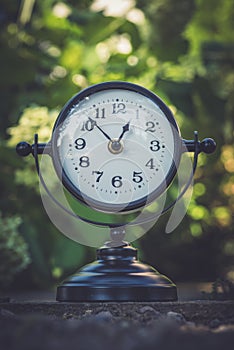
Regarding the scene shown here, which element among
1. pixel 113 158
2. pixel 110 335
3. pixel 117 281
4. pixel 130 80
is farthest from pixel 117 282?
pixel 130 80

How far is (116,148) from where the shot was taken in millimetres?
1728

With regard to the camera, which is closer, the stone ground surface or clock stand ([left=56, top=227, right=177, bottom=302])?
the stone ground surface

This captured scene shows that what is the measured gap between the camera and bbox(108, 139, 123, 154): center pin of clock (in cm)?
173

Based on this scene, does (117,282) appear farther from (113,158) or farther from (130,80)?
(130,80)

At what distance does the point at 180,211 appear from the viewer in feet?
10.2

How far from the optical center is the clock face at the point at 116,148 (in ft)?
5.65

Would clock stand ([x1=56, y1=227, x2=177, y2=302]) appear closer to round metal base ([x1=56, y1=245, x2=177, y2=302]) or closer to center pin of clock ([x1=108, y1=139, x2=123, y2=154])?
round metal base ([x1=56, y1=245, x2=177, y2=302])

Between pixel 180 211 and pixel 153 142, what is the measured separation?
1.40 metres

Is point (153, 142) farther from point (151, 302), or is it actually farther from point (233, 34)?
point (233, 34)

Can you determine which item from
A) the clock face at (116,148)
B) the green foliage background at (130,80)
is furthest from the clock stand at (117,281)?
the green foliage background at (130,80)

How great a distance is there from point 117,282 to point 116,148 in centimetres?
32

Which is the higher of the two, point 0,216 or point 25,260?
point 0,216

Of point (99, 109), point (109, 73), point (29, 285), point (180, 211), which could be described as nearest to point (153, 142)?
point (99, 109)

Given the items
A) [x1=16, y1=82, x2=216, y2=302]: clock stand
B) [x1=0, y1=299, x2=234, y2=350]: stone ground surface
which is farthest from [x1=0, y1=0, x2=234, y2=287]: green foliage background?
[x1=0, y1=299, x2=234, y2=350]: stone ground surface
